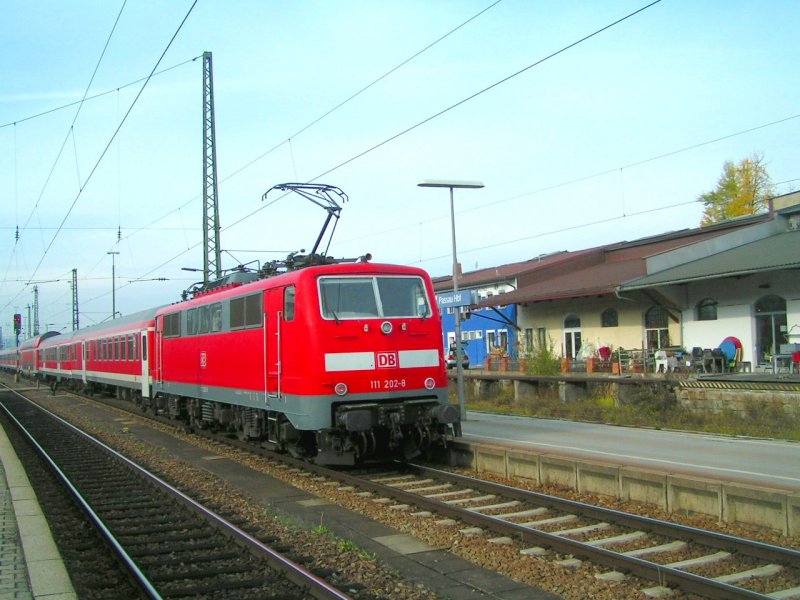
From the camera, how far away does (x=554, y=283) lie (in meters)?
34.2

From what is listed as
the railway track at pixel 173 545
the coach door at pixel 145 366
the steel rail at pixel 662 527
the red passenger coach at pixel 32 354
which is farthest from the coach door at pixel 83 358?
the steel rail at pixel 662 527

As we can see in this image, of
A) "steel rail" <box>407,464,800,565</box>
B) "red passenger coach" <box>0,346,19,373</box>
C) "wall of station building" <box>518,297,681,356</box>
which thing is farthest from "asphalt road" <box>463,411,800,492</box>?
"red passenger coach" <box>0,346,19,373</box>

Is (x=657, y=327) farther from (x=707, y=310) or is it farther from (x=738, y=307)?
(x=738, y=307)

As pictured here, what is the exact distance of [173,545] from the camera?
7.82 metres

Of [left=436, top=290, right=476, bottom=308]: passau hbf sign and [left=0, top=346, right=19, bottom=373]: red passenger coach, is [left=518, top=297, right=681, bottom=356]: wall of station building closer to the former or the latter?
[left=436, top=290, right=476, bottom=308]: passau hbf sign

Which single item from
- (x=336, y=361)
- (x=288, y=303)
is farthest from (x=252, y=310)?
(x=336, y=361)

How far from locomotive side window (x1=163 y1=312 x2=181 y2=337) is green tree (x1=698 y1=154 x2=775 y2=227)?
120ft

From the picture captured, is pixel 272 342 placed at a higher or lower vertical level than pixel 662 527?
higher

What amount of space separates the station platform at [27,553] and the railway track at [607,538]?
388 centimetres

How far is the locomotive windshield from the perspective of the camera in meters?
11.0

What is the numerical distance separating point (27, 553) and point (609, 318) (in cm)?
2603

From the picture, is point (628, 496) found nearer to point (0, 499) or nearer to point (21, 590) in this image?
point (21, 590)

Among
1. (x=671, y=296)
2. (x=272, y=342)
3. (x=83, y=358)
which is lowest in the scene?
(x=83, y=358)

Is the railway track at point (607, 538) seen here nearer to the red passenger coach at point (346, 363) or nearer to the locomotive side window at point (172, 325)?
Answer: the red passenger coach at point (346, 363)
